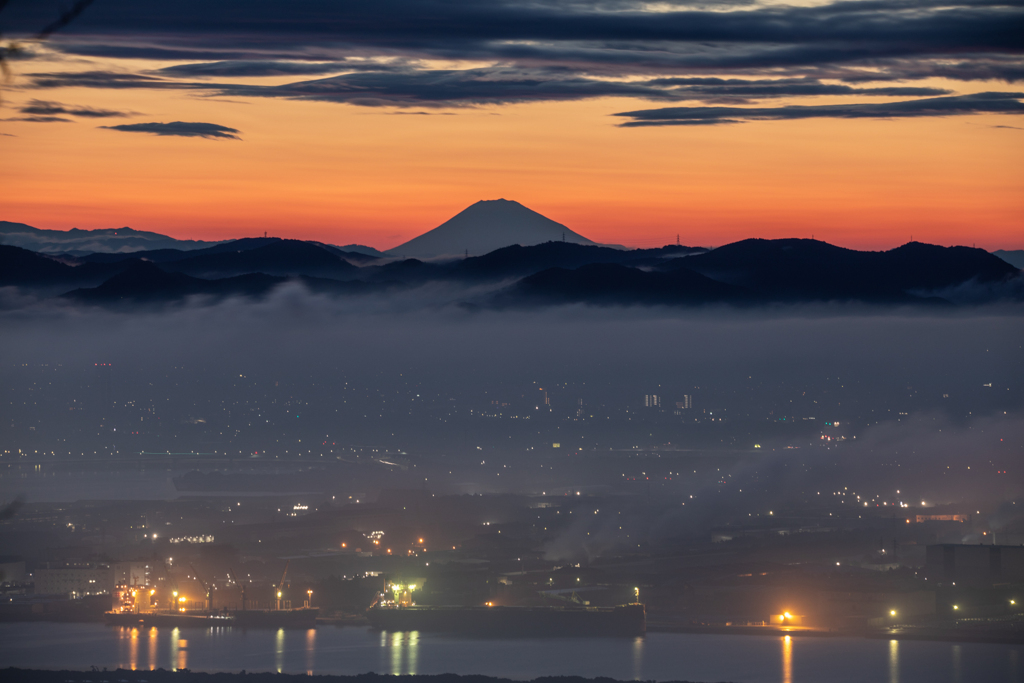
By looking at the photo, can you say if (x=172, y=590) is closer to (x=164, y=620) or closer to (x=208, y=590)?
(x=208, y=590)

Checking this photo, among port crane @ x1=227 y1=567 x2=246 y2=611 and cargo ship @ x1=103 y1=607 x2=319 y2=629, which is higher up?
port crane @ x1=227 y1=567 x2=246 y2=611

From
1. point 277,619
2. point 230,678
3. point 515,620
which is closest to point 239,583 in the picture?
point 277,619

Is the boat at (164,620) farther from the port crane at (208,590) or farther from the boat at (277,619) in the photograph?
the port crane at (208,590)

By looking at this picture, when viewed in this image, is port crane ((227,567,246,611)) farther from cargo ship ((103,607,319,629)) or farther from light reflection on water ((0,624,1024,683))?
light reflection on water ((0,624,1024,683))

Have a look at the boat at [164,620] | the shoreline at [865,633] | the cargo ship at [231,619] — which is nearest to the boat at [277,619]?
the cargo ship at [231,619]

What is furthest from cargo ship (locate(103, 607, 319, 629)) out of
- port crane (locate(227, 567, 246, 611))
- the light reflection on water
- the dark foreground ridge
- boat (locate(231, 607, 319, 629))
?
the dark foreground ridge
